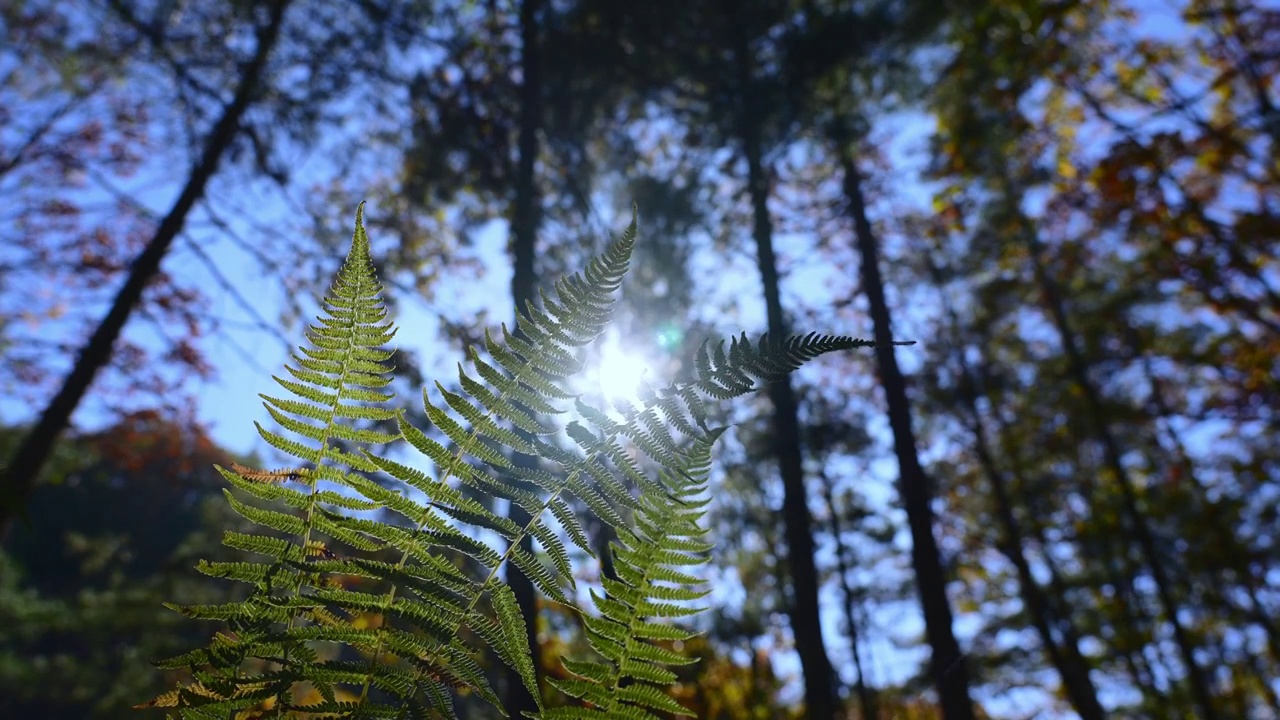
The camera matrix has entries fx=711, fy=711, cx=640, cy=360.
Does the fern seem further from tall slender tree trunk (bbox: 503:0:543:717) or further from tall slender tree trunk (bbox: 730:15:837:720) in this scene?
tall slender tree trunk (bbox: 730:15:837:720)

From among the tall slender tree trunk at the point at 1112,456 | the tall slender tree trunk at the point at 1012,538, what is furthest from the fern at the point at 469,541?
the tall slender tree trunk at the point at 1012,538

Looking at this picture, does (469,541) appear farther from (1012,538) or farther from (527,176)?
(1012,538)

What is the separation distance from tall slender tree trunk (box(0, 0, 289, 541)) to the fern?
6344 mm

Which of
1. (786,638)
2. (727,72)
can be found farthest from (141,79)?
(786,638)

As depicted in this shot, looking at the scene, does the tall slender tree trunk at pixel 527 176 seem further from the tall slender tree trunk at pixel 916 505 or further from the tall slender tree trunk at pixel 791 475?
the tall slender tree trunk at pixel 916 505

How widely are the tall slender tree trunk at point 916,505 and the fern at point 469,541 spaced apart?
607 cm

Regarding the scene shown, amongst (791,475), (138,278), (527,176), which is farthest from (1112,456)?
(138,278)

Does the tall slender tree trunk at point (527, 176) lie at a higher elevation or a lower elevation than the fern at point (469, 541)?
higher

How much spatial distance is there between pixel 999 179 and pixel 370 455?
46.9ft

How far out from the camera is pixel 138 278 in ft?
20.3

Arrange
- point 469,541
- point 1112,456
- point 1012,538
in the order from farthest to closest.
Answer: point 1012,538
point 1112,456
point 469,541

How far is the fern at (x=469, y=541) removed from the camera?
504 millimetres

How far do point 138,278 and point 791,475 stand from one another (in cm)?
610

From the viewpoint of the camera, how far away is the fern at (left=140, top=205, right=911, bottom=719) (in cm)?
50
